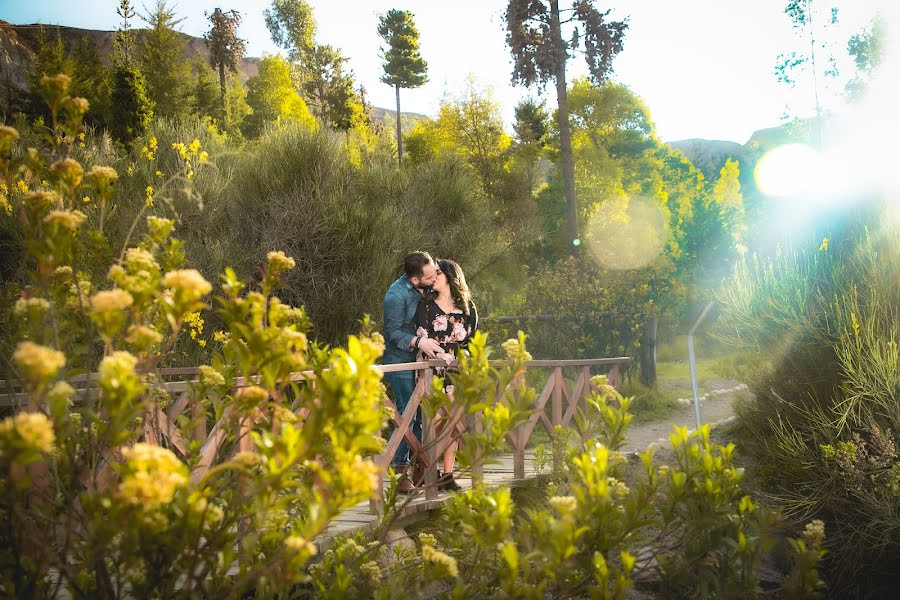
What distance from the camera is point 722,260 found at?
76.3ft

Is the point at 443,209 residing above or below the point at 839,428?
above

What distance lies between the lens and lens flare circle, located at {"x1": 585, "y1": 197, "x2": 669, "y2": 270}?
3022 centimetres

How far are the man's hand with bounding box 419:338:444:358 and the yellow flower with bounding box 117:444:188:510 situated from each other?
11.9 feet

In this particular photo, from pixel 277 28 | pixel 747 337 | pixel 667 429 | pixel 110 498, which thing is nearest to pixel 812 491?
pixel 747 337

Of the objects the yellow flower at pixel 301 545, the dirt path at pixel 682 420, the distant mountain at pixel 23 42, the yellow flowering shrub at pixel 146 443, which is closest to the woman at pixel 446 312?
the yellow flowering shrub at pixel 146 443

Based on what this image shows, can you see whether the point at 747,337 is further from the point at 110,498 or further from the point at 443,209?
the point at 110,498

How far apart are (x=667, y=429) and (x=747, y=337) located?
3.24 metres

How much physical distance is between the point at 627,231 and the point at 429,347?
27.4 metres

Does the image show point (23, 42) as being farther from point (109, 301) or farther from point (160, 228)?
point (109, 301)

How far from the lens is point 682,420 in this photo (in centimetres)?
1239

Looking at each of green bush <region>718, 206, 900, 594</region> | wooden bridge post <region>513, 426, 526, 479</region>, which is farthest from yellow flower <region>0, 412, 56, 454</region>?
green bush <region>718, 206, 900, 594</region>

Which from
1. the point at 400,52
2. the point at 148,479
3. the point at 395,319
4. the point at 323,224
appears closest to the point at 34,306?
the point at 148,479

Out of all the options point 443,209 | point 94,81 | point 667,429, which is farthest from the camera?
point 94,81

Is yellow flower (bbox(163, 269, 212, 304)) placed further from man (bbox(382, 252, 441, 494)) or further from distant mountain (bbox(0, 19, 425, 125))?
distant mountain (bbox(0, 19, 425, 125))
